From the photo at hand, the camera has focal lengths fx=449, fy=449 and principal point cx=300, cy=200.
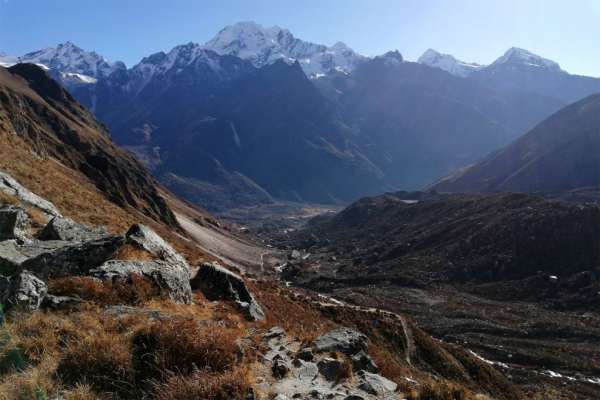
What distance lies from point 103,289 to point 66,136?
12764 centimetres

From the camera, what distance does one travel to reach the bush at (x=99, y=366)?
7.97m

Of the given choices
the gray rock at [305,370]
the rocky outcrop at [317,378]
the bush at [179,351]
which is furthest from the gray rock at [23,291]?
the gray rock at [305,370]

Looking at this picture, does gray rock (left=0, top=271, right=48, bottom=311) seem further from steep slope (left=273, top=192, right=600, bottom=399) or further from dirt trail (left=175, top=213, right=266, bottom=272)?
dirt trail (left=175, top=213, right=266, bottom=272)

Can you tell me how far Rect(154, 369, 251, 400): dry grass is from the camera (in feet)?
24.1

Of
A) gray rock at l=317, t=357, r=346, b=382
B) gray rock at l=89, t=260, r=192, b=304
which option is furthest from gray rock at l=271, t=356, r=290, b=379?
gray rock at l=89, t=260, r=192, b=304

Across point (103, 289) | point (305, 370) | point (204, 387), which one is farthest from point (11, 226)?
point (204, 387)

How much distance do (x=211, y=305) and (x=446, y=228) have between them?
12009 centimetres

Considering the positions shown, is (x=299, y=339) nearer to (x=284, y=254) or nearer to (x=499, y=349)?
(x=499, y=349)

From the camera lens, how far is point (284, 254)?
512 feet

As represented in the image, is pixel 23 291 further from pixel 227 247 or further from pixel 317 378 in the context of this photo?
pixel 227 247

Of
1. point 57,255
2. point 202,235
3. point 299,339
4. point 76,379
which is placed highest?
point 57,255

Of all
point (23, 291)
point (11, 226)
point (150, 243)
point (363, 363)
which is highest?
point (11, 226)

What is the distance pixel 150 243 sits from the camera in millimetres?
16156

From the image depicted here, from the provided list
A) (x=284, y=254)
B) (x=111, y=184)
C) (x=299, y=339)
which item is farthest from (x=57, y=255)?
(x=284, y=254)
